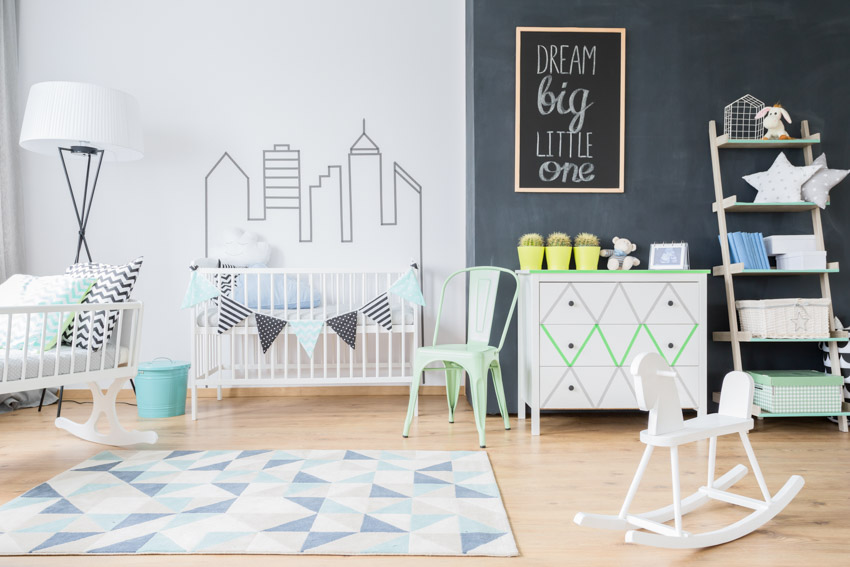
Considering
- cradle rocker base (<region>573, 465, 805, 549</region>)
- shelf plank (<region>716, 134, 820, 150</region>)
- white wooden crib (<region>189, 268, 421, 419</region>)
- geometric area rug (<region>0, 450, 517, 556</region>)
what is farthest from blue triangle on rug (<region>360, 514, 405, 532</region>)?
shelf plank (<region>716, 134, 820, 150</region>)

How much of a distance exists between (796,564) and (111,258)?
3676 mm

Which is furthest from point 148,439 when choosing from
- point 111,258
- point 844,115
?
point 844,115

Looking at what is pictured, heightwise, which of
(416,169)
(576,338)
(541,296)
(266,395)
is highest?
(416,169)

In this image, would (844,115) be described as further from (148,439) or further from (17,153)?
(17,153)

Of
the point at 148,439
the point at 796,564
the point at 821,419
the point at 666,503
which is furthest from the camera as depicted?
the point at 821,419

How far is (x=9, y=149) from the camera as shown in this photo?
134 inches

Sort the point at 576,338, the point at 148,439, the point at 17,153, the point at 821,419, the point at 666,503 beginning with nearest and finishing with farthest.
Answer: the point at 666,503 < the point at 148,439 < the point at 576,338 < the point at 821,419 < the point at 17,153

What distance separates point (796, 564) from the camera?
4.57ft

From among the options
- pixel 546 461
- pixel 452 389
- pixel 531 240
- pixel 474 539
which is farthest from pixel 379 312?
pixel 474 539

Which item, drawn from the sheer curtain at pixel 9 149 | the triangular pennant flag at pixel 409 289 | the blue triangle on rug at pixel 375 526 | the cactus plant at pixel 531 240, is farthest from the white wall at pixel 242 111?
the blue triangle on rug at pixel 375 526

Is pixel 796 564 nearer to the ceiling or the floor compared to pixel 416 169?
nearer to the floor

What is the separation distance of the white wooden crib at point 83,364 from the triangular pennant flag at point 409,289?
4.08 feet

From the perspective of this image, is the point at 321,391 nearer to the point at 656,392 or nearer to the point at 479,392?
the point at 479,392

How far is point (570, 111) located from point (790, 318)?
145cm
